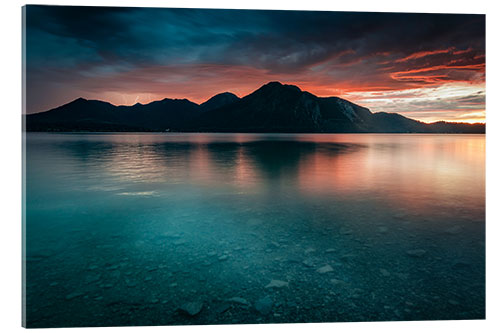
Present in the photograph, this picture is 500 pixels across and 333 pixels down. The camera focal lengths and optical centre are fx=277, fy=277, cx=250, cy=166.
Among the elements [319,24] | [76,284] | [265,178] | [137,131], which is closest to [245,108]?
[265,178]

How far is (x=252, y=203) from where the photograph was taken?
9.14 metres

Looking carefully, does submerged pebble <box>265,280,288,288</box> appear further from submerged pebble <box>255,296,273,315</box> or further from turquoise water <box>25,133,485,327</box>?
submerged pebble <box>255,296,273,315</box>

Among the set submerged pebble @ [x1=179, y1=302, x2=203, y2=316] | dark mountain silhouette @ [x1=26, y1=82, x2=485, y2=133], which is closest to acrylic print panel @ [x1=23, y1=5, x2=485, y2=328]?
submerged pebble @ [x1=179, y1=302, x2=203, y2=316]

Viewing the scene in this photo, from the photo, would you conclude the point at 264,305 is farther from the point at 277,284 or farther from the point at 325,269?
the point at 325,269

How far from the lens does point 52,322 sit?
12.1 ft

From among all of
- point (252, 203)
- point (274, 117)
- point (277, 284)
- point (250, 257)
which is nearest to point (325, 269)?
point (277, 284)

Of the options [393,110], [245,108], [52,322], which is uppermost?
[245,108]

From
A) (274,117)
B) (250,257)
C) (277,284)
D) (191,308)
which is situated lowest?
(191,308)

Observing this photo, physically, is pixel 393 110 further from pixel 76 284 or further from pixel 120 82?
pixel 76 284

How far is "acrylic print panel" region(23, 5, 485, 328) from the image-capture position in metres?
4.05

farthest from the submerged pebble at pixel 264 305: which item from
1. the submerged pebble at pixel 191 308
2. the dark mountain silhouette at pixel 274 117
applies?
the dark mountain silhouette at pixel 274 117

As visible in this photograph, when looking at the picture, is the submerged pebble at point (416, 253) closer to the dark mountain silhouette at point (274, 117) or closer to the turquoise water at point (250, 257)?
the turquoise water at point (250, 257)

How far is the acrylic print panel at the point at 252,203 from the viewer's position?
4055 mm

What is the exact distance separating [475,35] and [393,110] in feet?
21.1
